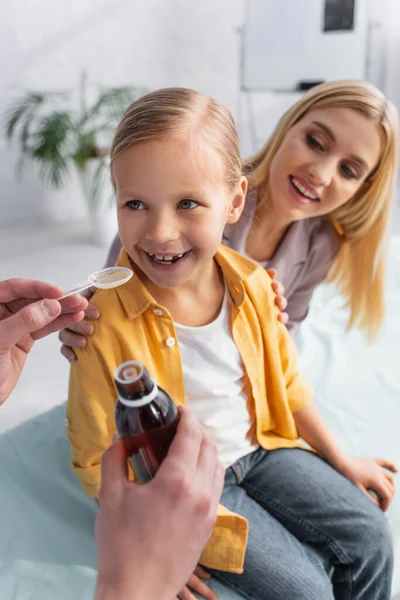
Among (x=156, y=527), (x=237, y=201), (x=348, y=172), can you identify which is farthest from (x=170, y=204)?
(x=348, y=172)

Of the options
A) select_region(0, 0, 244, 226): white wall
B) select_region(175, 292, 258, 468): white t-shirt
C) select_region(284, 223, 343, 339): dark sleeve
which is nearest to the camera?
select_region(175, 292, 258, 468): white t-shirt

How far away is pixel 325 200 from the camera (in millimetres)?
1279

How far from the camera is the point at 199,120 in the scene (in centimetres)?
87

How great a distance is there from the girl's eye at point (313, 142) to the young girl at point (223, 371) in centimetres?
34

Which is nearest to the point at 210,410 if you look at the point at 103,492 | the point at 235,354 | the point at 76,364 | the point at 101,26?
the point at 235,354

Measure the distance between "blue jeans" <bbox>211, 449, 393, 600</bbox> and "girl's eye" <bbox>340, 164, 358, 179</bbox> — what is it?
23.4 inches

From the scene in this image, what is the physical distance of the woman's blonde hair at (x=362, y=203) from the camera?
1.25m

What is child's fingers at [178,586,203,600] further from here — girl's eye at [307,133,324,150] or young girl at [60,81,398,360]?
girl's eye at [307,133,324,150]

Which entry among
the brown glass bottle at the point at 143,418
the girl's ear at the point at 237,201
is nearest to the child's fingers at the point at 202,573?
the brown glass bottle at the point at 143,418

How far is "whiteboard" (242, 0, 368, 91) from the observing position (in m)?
3.56

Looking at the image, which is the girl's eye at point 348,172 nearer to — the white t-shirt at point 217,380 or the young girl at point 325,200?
the young girl at point 325,200

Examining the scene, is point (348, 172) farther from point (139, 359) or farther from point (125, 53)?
point (125, 53)

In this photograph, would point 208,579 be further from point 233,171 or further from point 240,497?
point 233,171

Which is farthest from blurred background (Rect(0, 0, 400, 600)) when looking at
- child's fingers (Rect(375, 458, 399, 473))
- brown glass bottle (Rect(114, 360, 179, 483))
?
brown glass bottle (Rect(114, 360, 179, 483))
